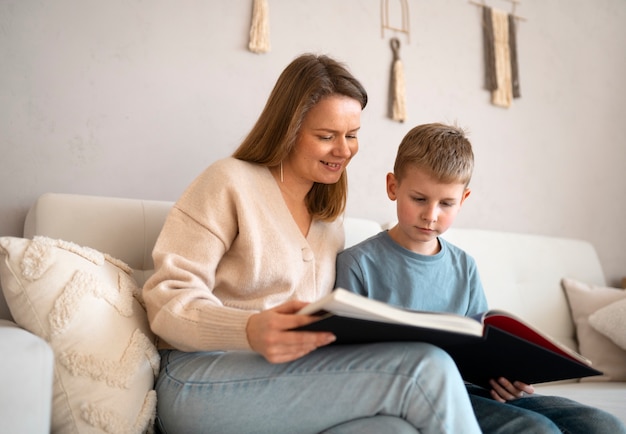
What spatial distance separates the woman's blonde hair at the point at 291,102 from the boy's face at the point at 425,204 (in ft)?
0.88

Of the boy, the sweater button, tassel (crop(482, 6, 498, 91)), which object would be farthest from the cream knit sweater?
tassel (crop(482, 6, 498, 91))

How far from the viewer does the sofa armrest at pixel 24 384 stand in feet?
3.30

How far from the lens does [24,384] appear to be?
40.2 inches

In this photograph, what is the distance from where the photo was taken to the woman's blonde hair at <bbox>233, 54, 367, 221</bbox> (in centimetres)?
158

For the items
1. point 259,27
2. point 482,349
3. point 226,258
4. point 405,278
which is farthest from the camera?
point 259,27

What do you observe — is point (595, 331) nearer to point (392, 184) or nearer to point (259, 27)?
point (392, 184)

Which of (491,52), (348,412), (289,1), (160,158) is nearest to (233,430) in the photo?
(348,412)

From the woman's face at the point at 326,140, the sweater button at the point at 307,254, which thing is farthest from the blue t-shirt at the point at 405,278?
the woman's face at the point at 326,140

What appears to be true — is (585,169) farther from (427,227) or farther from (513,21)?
(427,227)

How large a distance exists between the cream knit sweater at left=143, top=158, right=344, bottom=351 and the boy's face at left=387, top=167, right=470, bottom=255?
0.73 feet

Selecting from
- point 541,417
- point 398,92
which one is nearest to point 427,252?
point 541,417

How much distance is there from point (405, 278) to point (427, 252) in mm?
105

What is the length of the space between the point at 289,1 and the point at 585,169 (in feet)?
5.35

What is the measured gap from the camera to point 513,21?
2.78 meters
